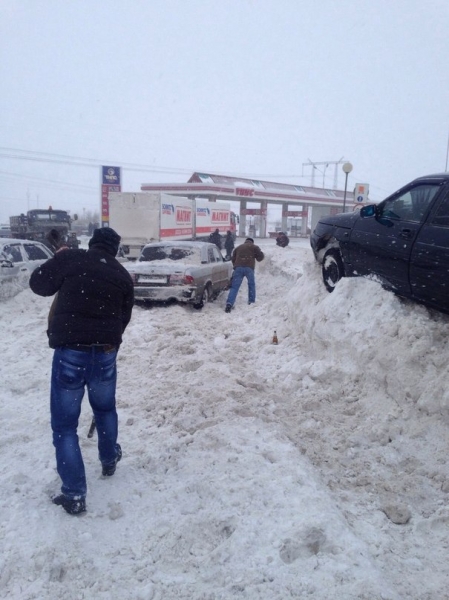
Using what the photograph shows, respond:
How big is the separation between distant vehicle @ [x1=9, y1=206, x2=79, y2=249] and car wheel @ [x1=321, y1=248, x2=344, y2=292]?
814 inches

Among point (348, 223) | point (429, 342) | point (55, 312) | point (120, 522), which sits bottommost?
point (120, 522)

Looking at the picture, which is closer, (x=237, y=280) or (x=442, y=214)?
(x=442, y=214)

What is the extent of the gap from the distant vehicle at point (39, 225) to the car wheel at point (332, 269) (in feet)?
67.8

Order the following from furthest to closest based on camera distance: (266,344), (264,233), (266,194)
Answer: (264,233), (266,194), (266,344)

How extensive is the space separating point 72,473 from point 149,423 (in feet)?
→ 4.66

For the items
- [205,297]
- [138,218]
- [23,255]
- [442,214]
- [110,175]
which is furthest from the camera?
[110,175]

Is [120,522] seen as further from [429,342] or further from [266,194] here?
[266,194]

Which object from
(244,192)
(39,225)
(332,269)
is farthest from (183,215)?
(332,269)

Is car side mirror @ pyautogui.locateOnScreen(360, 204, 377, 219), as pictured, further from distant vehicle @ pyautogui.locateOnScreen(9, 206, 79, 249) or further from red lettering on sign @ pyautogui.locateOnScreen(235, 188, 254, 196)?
red lettering on sign @ pyautogui.locateOnScreen(235, 188, 254, 196)

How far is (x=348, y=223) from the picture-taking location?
6.41 meters

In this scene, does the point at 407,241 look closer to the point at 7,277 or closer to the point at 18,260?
the point at 7,277

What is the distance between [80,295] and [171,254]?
7.64 metres

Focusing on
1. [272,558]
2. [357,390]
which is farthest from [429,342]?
[272,558]

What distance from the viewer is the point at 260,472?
362 centimetres
